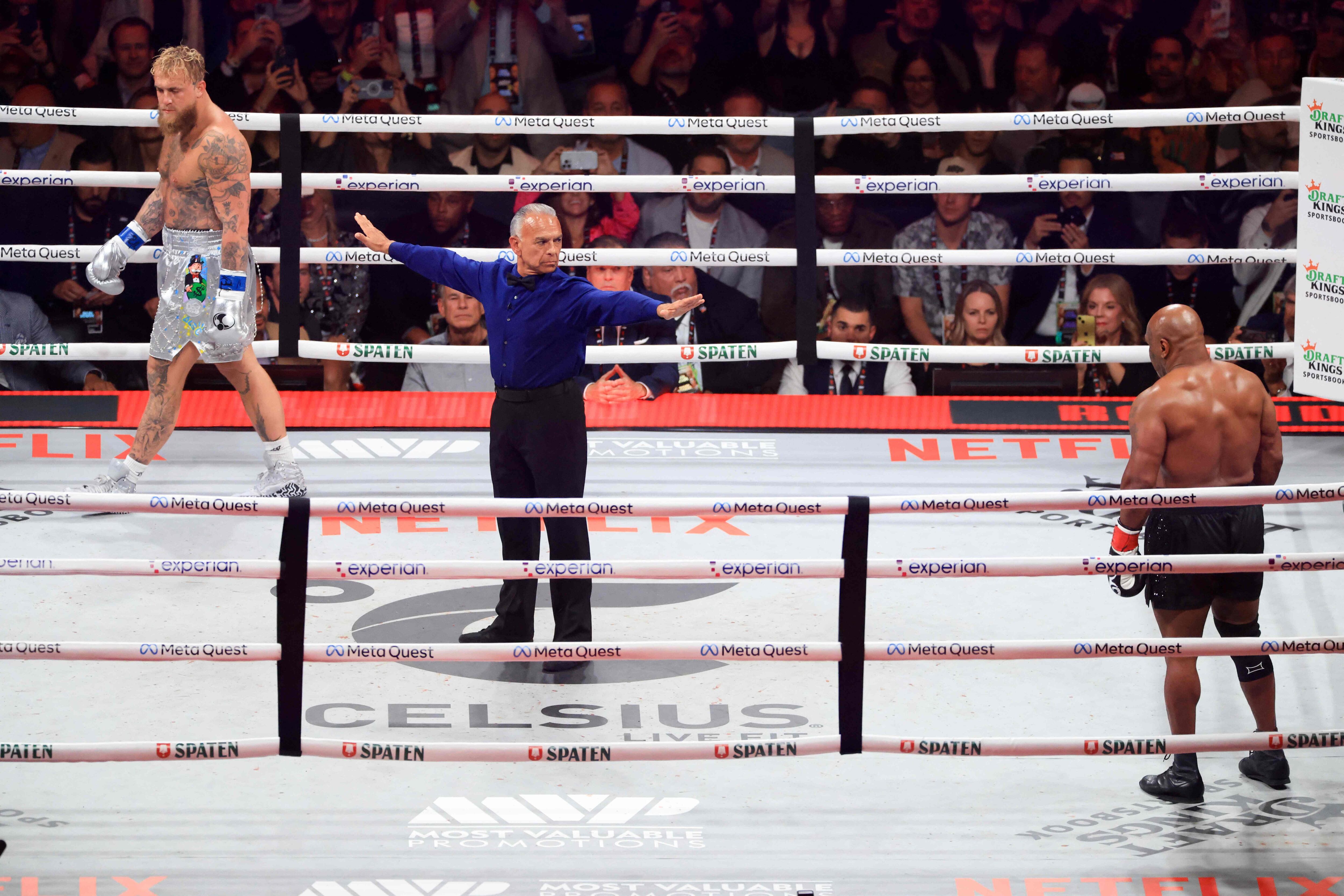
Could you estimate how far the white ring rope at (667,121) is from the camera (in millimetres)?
5617

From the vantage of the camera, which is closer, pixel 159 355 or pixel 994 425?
pixel 159 355

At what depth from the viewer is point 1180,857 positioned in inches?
129

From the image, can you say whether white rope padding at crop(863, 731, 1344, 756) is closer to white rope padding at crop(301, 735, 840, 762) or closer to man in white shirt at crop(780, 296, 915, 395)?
white rope padding at crop(301, 735, 840, 762)

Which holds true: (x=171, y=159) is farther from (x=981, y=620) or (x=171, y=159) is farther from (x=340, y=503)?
(x=981, y=620)

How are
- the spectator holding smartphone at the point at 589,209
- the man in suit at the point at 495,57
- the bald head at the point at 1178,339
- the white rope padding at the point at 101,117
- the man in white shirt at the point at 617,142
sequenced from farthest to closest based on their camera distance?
the man in suit at the point at 495,57
the man in white shirt at the point at 617,142
the spectator holding smartphone at the point at 589,209
the white rope padding at the point at 101,117
the bald head at the point at 1178,339

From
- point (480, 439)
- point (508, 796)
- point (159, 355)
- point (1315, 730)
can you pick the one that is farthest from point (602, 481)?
point (1315, 730)

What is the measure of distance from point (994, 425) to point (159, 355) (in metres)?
3.16

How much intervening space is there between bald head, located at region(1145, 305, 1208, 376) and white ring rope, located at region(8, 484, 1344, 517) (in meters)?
0.66

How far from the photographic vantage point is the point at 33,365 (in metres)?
6.71

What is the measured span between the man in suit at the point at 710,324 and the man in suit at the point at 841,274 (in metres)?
0.08

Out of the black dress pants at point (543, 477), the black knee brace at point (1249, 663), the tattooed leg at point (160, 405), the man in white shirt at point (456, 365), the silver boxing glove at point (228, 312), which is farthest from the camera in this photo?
the man in white shirt at point (456, 365)

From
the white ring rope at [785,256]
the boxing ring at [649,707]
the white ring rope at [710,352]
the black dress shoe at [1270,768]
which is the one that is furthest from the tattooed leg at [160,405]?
the black dress shoe at [1270,768]

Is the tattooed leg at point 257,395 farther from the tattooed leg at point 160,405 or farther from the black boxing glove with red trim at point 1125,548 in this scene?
the black boxing glove with red trim at point 1125,548

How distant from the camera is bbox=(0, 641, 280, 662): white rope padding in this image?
309cm
